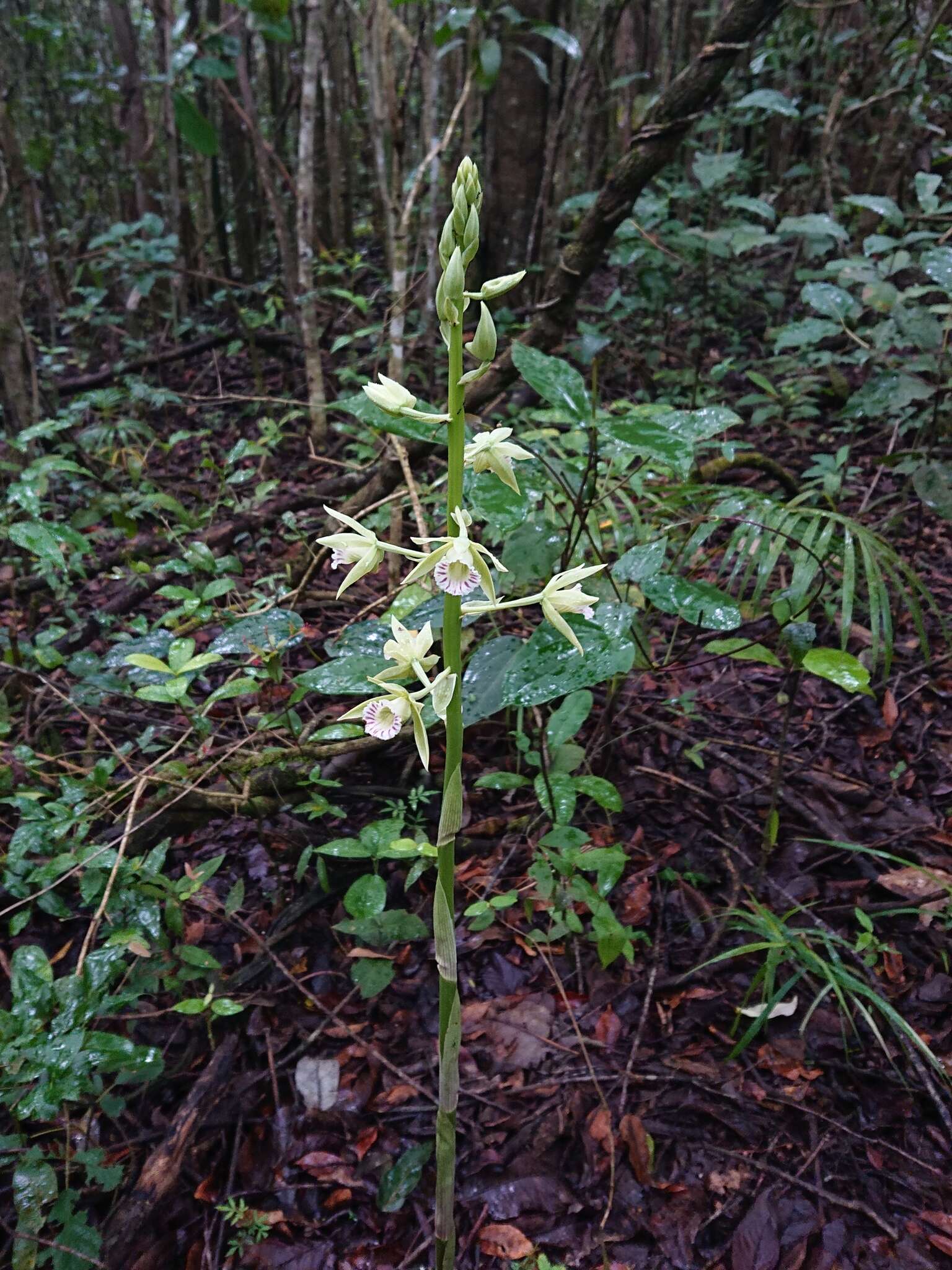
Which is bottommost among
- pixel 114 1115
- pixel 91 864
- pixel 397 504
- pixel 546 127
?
pixel 114 1115

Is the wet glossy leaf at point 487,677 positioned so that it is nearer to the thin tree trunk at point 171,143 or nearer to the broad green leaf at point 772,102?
the broad green leaf at point 772,102

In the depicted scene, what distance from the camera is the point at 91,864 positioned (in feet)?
7.48

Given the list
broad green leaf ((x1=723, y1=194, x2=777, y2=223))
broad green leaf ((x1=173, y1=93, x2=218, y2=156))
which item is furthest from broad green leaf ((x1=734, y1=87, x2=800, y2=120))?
broad green leaf ((x1=173, y1=93, x2=218, y2=156))

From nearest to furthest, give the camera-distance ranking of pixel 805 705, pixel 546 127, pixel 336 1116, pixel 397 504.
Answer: pixel 336 1116
pixel 805 705
pixel 397 504
pixel 546 127

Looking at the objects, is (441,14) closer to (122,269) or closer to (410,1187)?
(122,269)

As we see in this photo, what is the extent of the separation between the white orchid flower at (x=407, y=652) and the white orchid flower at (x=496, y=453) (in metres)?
0.35

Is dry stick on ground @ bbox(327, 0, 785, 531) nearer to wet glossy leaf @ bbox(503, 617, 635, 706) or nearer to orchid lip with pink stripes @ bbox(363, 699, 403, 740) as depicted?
wet glossy leaf @ bbox(503, 617, 635, 706)

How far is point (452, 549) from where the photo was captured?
1397 millimetres

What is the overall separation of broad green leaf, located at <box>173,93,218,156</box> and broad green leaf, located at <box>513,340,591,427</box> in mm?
4865

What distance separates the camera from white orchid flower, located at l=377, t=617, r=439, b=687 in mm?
1496

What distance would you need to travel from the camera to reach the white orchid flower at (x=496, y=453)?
1.53 m

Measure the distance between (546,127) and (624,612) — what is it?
21.0 feet

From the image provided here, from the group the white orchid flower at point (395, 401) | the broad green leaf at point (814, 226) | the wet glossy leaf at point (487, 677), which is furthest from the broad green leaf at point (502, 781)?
the broad green leaf at point (814, 226)

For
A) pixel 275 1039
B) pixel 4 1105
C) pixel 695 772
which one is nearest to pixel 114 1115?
pixel 4 1105
